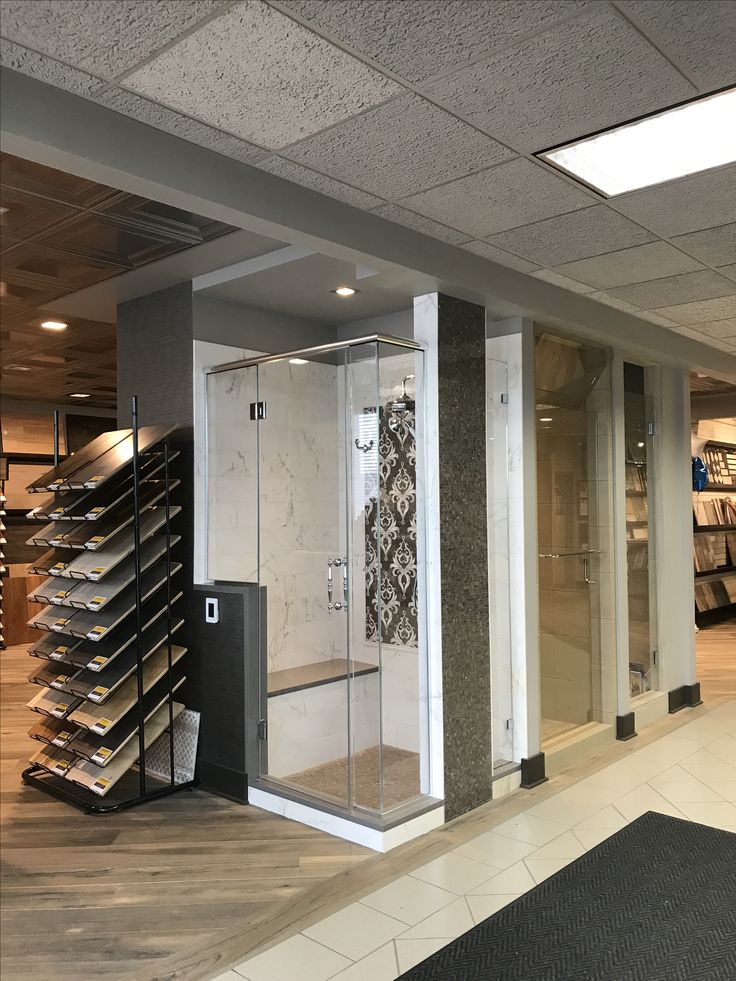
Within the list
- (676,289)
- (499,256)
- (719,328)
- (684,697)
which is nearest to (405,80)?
(499,256)

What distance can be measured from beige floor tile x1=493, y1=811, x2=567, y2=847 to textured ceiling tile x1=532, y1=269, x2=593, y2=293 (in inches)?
101

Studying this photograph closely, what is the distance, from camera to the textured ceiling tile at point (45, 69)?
1.93 meters

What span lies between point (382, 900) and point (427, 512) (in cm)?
158

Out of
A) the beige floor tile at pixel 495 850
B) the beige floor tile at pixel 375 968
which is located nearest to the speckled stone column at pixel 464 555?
the beige floor tile at pixel 495 850

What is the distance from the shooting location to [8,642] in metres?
8.68

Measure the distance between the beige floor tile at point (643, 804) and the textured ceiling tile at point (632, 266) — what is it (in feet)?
8.44

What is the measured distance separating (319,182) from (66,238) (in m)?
1.43

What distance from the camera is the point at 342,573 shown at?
12.0 feet

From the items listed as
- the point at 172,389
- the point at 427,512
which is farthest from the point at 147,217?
the point at 427,512

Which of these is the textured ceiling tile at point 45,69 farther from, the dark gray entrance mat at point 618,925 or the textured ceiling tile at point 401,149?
Answer: the dark gray entrance mat at point 618,925

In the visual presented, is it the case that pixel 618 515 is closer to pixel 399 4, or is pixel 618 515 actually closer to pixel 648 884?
pixel 648 884

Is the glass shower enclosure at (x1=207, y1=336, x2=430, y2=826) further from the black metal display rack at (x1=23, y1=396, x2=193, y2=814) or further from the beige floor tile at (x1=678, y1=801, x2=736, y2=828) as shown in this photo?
the beige floor tile at (x1=678, y1=801, x2=736, y2=828)

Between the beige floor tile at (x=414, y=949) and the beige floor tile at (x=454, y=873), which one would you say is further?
the beige floor tile at (x=454, y=873)

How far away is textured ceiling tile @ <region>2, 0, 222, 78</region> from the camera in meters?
1.76
